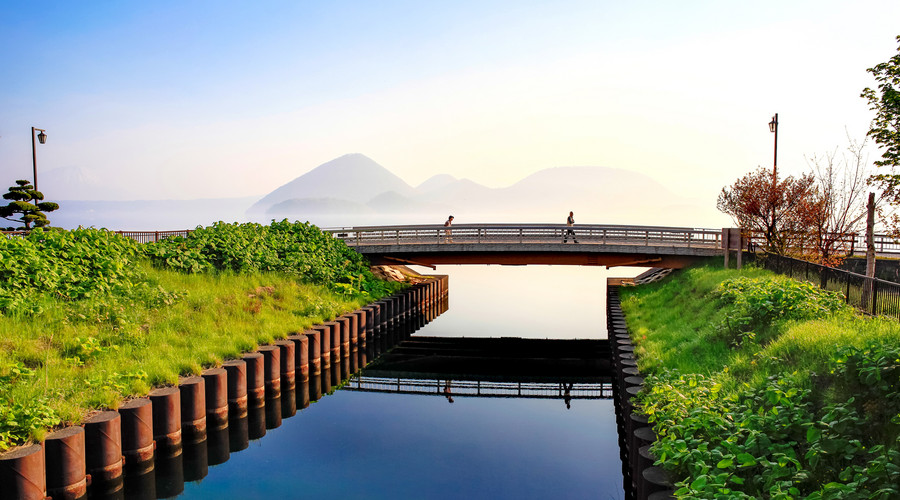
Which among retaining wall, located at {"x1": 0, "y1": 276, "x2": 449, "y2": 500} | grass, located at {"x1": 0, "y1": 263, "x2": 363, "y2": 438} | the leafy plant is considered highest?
the leafy plant

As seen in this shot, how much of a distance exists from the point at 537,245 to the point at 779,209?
1221cm

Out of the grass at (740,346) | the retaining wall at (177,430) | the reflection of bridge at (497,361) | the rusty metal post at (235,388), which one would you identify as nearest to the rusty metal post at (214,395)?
the retaining wall at (177,430)

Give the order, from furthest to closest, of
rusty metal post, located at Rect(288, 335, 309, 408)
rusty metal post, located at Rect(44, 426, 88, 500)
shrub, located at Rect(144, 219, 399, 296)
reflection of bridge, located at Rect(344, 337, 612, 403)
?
shrub, located at Rect(144, 219, 399, 296) → reflection of bridge, located at Rect(344, 337, 612, 403) → rusty metal post, located at Rect(288, 335, 309, 408) → rusty metal post, located at Rect(44, 426, 88, 500)

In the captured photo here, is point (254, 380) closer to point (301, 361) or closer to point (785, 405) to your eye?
point (301, 361)

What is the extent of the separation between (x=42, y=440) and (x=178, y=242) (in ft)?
47.6

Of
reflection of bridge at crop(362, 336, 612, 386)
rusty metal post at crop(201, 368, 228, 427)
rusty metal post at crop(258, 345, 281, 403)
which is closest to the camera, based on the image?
rusty metal post at crop(201, 368, 228, 427)

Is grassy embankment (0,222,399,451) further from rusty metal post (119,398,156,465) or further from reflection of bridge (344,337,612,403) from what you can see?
reflection of bridge (344,337,612,403)

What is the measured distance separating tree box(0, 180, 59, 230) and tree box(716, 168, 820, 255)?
42.6 m

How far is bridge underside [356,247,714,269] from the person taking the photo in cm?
3036

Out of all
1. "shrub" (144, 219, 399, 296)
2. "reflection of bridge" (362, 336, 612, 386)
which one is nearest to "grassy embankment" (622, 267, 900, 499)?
"reflection of bridge" (362, 336, 612, 386)

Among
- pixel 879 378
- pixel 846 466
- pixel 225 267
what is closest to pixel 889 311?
pixel 879 378

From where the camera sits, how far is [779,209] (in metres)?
30.0

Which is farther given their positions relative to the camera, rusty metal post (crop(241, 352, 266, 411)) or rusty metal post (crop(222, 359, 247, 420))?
rusty metal post (crop(241, 352, 266, 411))

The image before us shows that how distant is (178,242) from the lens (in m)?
23.4
